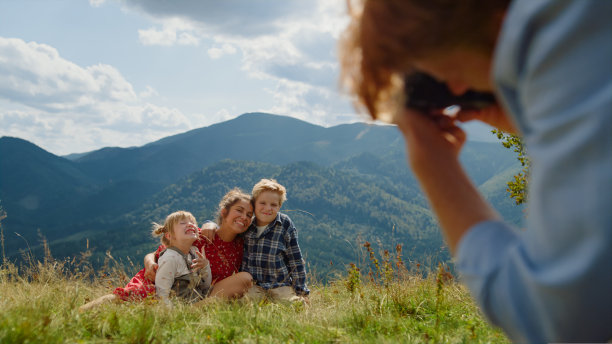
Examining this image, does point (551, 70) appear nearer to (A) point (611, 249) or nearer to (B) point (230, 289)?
(A) point (611, 249)

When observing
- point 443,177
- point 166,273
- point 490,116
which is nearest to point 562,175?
point 443,177

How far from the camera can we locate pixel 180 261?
5.02m

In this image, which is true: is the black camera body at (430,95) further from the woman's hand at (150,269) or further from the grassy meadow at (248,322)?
the woman's hand at (150,269)

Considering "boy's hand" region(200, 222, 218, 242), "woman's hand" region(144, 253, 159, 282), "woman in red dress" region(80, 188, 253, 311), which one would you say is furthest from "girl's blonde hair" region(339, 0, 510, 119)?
"boy's hand" region(200, 222, 218, 242)

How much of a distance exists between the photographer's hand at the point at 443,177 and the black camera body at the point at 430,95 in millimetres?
23

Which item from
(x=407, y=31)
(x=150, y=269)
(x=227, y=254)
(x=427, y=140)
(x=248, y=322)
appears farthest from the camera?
(x=227, y=254)

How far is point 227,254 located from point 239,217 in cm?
60

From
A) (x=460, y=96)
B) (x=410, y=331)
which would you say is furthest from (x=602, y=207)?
(x=410, y=331)

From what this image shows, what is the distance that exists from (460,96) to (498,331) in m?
3.04

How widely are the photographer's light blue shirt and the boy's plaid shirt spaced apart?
5.14 m

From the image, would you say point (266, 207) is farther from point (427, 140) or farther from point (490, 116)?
point (427, 140)

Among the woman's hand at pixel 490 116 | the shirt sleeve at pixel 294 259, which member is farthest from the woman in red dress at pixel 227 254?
the woman's hand at pixel 490 116

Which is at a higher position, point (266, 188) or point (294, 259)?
point (266, 188)

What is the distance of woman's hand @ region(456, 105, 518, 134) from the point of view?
99cm
